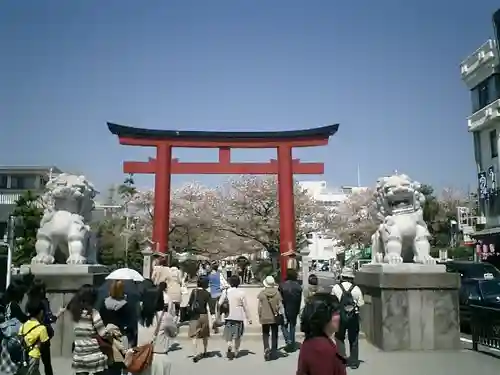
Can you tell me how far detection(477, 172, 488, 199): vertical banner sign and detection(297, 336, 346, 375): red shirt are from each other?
29044 mm

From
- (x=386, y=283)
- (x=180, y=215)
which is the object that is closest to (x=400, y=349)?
(x=386, y=283)

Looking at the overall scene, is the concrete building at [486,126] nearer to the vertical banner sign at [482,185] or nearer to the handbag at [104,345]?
the vertical banner sign at [482,185]

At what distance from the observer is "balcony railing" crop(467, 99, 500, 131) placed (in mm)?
28125

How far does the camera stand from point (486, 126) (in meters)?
29.8

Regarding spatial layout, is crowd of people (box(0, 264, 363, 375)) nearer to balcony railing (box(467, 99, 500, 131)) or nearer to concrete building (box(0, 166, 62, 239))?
balcony railing (box(467, 99, 500, 131))

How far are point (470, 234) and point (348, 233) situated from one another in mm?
15216

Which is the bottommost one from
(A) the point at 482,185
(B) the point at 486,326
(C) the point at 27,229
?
(B) the point at 486,326

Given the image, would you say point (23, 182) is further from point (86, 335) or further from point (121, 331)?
point (86, 335)

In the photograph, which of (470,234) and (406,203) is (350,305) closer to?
(406,203)

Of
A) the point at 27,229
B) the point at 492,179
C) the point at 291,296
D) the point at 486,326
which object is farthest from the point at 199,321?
the point at 492,179

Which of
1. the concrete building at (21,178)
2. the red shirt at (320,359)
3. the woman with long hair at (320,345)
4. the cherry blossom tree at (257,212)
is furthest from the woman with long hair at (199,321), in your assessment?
the concrete building at (21,178)

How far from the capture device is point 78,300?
5.08 meters

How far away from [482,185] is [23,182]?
40138 mm

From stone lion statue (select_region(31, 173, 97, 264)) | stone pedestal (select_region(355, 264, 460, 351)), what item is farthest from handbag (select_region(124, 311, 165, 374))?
stone pedestal (select_region(355, 264, 460, 351))
